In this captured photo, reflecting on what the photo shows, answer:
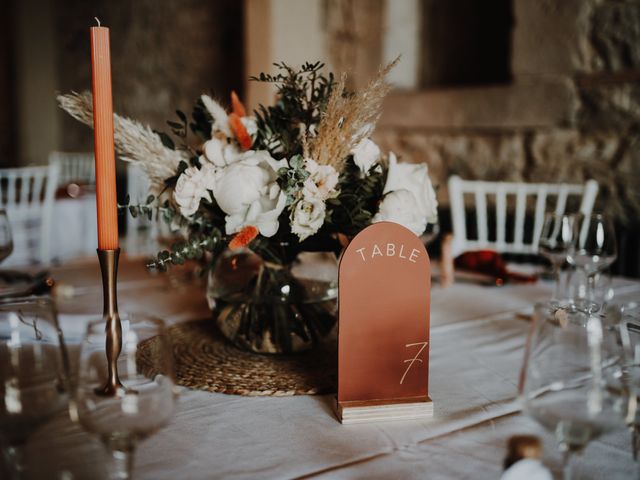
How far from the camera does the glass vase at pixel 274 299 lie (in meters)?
0.94

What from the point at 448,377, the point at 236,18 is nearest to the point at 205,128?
the point at 448,377

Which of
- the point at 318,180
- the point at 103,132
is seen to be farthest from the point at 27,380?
the point at 318,180

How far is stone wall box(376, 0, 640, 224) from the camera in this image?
8.13 feet

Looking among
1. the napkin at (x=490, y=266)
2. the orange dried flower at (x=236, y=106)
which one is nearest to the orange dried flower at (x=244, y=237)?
the orange dried flower at (x=236, y=106)

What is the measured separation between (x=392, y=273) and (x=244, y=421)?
27 cm

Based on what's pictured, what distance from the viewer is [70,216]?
11.4ft

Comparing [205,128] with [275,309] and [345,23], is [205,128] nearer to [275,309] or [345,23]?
[275,309]

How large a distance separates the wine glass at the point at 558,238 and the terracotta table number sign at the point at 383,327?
649 millimetres

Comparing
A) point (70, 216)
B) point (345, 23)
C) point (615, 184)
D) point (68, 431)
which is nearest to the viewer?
point (68, 431)

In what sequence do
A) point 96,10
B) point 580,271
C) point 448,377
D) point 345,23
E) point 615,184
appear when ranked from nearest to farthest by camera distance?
point 448,377 < point 580,271 < point 615,184 < point 345,23 < point 96,10

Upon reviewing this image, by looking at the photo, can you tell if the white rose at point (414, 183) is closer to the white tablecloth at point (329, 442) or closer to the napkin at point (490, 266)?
the white tablecloth at point (329, 442)

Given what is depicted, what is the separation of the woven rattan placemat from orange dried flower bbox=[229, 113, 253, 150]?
318mm

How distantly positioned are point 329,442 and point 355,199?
0.34 meters

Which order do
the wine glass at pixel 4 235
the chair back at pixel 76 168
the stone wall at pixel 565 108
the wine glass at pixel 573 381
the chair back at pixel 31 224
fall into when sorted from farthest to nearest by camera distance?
1. the chair back at pixel 76 168
2. the chair back at pixel 31 224
3. the stone wall at pixel 565 108
4. the wine glass at pixel 4 235
5. the wine glass at pixel 573 381
